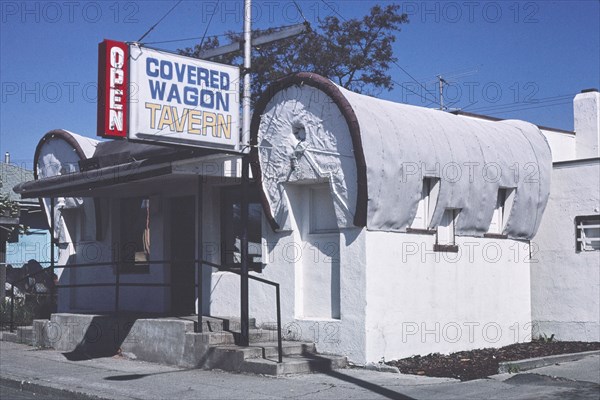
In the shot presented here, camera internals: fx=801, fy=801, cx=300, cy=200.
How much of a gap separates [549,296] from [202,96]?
8.33m

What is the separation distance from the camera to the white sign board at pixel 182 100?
38.6 ft

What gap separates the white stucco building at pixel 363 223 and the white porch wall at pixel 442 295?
32 mm

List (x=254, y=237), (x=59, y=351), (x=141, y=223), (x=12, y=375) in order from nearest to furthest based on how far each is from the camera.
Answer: (x=12, y=375) → (x=254, y=237) → (x=59, y=351) → (x=141, y=223)

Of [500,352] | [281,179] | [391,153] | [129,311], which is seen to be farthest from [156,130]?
[500,352]

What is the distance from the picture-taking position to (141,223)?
17141 mm

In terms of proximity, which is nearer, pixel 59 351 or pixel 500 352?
pixel 500 352

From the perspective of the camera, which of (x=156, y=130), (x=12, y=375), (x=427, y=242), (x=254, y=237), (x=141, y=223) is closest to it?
(x=156, y=130)

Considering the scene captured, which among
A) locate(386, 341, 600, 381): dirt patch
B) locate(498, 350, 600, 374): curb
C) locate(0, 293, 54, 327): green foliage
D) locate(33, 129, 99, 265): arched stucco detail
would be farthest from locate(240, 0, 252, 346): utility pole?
locate(0, 293, 54, 327): green foliage

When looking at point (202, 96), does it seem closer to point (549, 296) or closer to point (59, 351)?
point (59, 351)

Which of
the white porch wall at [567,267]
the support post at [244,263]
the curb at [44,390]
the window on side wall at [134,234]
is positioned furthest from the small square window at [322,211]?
the white porch wall at [567,267]

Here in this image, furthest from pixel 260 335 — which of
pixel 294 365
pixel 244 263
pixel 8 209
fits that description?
pixel 8 209

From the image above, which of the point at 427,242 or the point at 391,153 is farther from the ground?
the point at 391,153

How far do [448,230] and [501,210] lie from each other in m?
1.73

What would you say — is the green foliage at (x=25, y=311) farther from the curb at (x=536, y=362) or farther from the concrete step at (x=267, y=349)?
the curb at (x=536, y=362)
